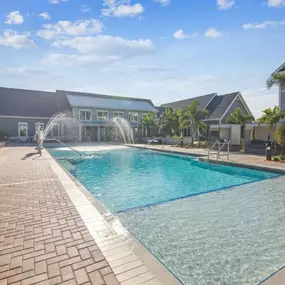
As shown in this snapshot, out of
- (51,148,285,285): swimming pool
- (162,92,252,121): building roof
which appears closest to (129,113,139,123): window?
(162,92,252,121): building roof

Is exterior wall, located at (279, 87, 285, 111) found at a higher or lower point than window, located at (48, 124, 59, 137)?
higher

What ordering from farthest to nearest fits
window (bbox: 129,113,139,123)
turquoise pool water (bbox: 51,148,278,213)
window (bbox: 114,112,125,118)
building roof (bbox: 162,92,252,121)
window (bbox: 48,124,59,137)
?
window (bbox: 129,113,139,123)
window (bbox: 114,112,125,118)
window (bbox: 48,124,59,137)
building roof (bbox: 162,92,252,121)
turquoise pool water (bbox: 51,148,278,213)

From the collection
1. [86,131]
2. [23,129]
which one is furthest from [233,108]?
[23,129]

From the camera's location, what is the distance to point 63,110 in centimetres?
2794

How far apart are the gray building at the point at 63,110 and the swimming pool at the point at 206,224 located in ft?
67.0

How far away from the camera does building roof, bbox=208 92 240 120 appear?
83.0 feet

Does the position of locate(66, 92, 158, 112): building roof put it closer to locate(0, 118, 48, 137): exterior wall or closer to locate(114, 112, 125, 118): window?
locate(114, 112, 125, 118): window

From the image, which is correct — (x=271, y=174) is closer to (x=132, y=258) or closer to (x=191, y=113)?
(x=132, y=258)

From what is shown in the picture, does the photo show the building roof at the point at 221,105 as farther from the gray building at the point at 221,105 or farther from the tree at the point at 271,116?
the tree at the point at 271,116

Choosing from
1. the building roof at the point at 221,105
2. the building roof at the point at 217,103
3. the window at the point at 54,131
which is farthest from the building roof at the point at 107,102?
the building roof at the point at 221,105

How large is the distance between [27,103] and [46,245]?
27.8 metres

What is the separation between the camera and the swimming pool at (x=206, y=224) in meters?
2.65

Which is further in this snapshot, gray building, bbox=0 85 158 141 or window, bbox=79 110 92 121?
window, bbox=79 110 92 121

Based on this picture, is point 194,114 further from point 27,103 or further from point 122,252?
point 27,103
